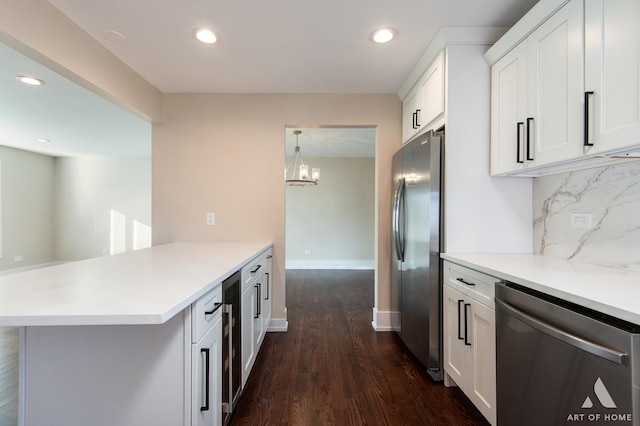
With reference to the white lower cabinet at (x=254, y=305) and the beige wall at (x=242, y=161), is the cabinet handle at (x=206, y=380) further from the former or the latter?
the beige wall at (x=242, y=161)

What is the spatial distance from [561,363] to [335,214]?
5205 millimetres

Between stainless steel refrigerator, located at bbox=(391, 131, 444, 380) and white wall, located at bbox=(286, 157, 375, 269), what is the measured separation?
142 inches

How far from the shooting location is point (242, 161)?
282cm

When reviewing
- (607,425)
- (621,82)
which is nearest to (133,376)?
(607,425)

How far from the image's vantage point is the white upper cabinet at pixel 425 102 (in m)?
1.97

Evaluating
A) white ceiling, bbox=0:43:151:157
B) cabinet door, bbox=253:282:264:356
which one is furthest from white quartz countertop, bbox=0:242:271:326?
white ceiling, bbox=0:43:151:157

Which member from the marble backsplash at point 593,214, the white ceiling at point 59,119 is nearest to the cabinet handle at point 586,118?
the marble backsplash at point 593,214

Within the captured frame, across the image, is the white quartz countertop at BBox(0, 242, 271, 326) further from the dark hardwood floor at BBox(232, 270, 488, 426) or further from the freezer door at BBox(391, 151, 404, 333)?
the freezer door at BBox(391, 151, 404, 333)

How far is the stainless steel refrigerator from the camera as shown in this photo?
1.92 metres

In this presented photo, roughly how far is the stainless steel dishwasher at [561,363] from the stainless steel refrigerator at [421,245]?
0.61 meters

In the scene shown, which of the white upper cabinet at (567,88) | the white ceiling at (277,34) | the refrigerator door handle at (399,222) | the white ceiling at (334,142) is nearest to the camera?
the white upper cabinet at (567,88)

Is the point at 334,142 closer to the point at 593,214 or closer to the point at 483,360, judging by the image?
the point at 593,214

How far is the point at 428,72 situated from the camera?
2131 mm

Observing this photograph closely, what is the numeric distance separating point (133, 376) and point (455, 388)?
6.32ft
